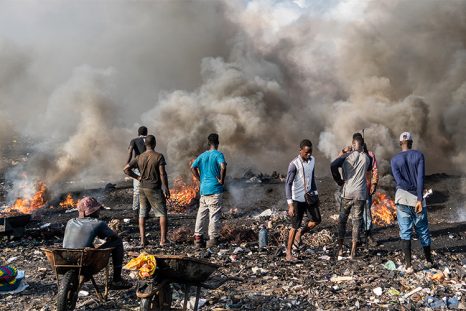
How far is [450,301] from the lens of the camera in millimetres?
4621

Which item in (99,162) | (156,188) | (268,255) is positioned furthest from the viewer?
(99,162)

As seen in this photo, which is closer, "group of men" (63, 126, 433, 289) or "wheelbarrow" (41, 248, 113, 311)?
"wheelbarrow" (41, 248, 113, 311)

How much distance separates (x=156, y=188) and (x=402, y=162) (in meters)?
4.20

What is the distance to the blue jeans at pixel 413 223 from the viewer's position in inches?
234

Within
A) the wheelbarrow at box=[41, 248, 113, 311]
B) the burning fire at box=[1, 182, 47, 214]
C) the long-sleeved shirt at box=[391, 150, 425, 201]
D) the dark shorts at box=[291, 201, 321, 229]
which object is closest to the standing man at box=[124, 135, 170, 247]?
the dark shorts at box=[291, 201, 321, 229]

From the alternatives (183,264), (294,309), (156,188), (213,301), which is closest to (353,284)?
(294,309)

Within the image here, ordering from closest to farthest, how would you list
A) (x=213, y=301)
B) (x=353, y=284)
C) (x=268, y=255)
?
(x=213, y=301)
(x=353, y=284)
(x=268, y=255)

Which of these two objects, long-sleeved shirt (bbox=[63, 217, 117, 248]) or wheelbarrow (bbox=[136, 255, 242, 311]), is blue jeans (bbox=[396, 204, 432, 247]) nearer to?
wheelbarrow (bbox=[136, 255, 242, 311])

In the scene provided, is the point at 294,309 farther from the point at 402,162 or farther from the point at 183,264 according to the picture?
the point at 402,162

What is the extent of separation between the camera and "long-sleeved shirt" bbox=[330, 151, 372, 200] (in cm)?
664

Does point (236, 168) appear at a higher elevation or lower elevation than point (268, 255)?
higher

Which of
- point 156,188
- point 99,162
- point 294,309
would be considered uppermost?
point 99,162

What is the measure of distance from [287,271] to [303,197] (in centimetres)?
121

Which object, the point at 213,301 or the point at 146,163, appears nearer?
the point at 213,301
